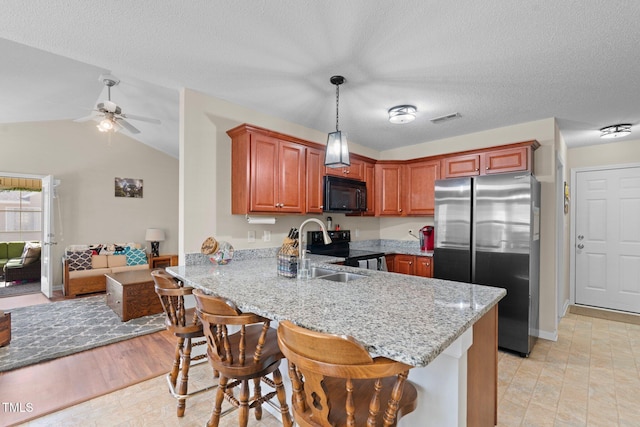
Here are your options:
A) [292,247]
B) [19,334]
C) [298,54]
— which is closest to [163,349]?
[19,334]

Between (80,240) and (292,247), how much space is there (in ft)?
17.8

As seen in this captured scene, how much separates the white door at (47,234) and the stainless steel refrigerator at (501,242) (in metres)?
5.94

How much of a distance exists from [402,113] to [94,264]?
A: 18.4 ft

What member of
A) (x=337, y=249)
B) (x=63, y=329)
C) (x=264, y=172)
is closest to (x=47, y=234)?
(x=63, y=329)

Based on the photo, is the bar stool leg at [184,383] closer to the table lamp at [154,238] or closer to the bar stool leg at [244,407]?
the bar stool leg at [244,407]

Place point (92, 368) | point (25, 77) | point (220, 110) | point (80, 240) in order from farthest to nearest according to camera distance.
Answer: point (80, 240)
point (25, 77)
point (220, 110)
point (92, 368)

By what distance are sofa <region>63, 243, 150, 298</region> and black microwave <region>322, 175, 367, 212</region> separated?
4.26 metres

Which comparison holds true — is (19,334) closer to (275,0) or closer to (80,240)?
(80,240)

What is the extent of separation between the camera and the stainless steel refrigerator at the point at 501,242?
110 inches

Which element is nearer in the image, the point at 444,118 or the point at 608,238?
the point at 444,118

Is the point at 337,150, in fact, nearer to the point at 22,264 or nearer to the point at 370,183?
the point at 370,183

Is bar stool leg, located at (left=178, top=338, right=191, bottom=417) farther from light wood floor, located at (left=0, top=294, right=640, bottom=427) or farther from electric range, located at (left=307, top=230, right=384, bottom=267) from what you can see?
electric range, located at (left=307, top=230, right=384, bottom=267)

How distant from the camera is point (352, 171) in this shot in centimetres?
399

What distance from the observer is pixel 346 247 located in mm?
4148
